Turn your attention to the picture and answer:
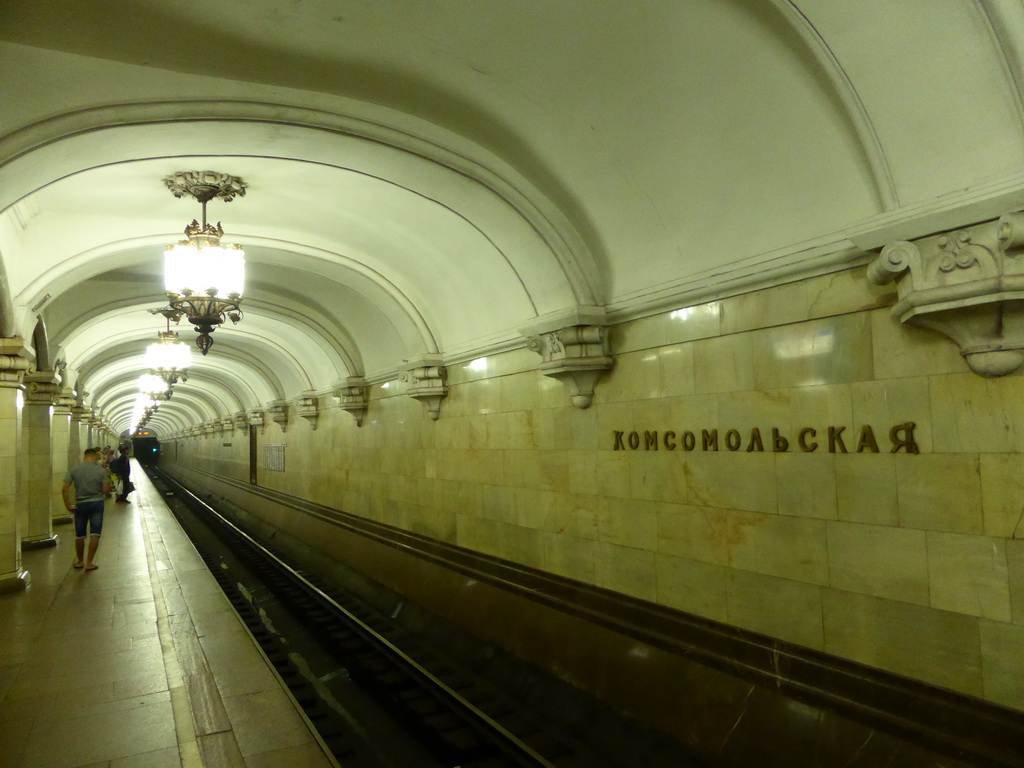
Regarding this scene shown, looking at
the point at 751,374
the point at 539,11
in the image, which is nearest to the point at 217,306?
the point at 539,11

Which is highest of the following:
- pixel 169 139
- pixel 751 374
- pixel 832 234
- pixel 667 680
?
pixel 169 139

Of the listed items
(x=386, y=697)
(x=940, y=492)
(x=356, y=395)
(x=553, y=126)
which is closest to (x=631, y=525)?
(x=940, y=492)

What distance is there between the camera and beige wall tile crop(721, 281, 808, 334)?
399cm

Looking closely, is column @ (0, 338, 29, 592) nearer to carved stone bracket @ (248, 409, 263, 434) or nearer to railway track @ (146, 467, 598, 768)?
railway track @ (146, 467, 598, 768)

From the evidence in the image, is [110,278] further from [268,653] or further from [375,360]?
[268,653]

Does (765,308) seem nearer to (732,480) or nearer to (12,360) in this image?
(732,480)

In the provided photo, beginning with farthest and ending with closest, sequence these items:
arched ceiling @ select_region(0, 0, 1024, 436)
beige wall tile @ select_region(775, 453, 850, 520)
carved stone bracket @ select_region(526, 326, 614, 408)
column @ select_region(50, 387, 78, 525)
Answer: column @ select_region(50, 387, 78, 525)
carved stone bracket @ select_region(526, 326, 614, 408)
beige wall tile @ select_region(775, 453, 850, 520)
arched ceiling @ select_region(0, 0, 1024, 436)

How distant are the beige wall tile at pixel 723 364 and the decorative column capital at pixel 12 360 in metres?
7.09

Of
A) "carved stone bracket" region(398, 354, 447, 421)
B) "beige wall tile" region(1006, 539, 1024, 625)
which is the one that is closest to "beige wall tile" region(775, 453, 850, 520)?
"beige wall tile" region(1006, 539, 1024, 625)

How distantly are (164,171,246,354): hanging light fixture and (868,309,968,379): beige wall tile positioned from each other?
4989mm

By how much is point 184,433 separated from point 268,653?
38979mm

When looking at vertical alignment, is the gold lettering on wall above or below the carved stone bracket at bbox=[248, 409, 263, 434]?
below

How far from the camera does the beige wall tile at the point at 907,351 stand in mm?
3201

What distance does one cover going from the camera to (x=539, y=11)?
148 inches
